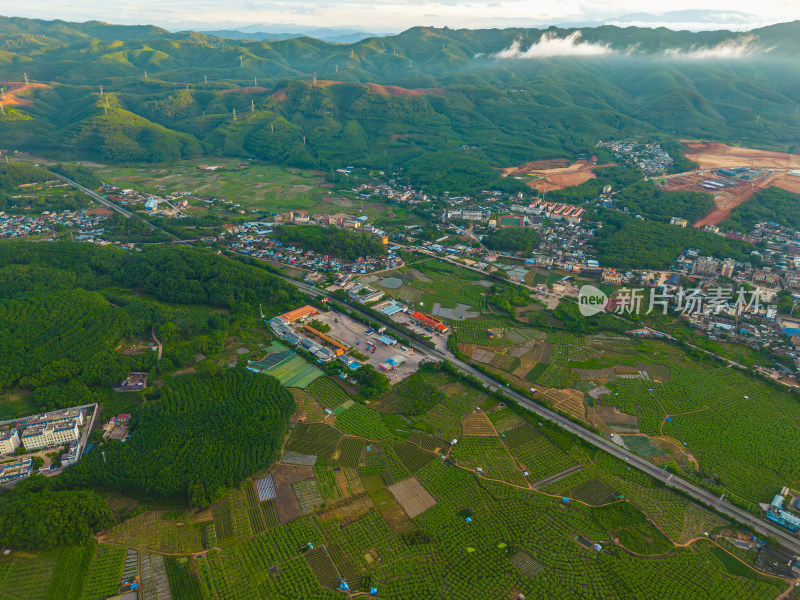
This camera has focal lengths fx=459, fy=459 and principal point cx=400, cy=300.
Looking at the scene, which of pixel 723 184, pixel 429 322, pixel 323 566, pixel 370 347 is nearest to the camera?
pixel 323 566

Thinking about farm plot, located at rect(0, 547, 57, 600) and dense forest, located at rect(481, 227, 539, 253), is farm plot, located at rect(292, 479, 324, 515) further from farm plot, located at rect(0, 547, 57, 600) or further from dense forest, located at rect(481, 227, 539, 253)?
dense forest, located at rect(481, 227, 539, 253)

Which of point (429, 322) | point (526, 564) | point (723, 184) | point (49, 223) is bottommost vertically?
point (723, 184)

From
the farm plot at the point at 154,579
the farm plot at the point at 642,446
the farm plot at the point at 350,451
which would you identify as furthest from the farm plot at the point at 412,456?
the farm plot at the point at 154,579

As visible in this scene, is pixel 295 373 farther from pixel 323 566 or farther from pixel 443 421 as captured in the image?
pixel 323 566

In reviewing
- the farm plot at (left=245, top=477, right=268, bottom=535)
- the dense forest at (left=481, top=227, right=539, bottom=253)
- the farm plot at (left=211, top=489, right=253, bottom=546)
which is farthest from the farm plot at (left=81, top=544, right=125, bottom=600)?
the dense forest at (left=481, top=227, right=539, bottom=253)

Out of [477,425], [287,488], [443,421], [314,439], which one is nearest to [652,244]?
[477,425]

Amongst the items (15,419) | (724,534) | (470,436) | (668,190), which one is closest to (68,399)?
(15,419)
